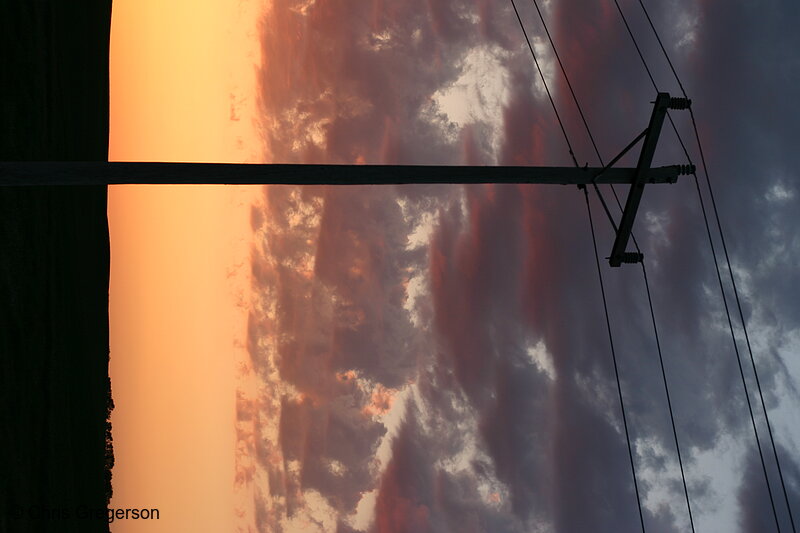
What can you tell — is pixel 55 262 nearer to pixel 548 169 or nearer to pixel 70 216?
pixel 70 216

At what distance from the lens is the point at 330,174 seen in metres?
7.04

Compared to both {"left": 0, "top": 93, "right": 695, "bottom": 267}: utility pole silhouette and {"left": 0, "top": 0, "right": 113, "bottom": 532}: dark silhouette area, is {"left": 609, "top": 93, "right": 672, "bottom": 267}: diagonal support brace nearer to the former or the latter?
{"left": 0, "top": 93, "right": 695, "bottom": 267}: utility pole silhouette

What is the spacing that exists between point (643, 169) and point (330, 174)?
450 centimetres

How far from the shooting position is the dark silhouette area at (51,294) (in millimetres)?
26359

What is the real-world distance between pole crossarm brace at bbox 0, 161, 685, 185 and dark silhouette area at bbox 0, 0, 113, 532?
2015cm

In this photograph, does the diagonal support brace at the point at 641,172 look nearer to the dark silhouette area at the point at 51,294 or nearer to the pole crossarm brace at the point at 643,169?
the pole crossarm brace at the point at 643,169

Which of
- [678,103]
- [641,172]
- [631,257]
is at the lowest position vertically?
[631,257]

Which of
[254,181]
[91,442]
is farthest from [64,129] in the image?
[254,181]

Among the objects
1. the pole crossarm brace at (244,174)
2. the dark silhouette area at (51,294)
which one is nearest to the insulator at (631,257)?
the pole crossarm brace at (244,174)

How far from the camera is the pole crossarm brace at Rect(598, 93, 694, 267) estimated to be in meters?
8.41

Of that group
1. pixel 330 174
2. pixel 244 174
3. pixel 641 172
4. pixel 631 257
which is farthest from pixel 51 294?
pixel 641 172

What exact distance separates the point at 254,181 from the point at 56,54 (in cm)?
5051

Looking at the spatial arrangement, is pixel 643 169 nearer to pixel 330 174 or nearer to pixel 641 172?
pixel 641 172

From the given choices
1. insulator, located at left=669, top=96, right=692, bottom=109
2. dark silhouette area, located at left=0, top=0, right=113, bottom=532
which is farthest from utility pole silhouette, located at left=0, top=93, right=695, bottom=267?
dark silhouette area, located at left=0, top=0, right=113, bottom=532
